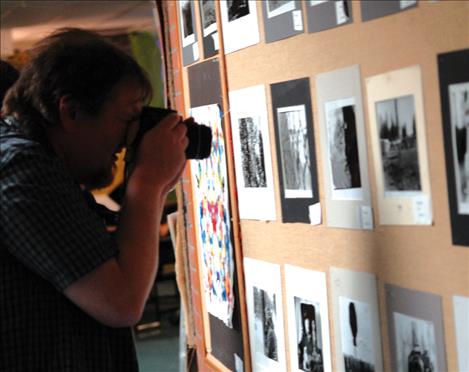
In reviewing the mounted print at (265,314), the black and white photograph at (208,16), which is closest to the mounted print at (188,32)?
the black and white photograph at (208,16)

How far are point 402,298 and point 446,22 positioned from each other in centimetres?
51

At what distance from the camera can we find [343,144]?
1.65 metres

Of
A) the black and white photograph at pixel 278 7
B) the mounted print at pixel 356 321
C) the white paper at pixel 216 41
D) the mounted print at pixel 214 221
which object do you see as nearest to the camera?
the mounted print at pixel 356 321

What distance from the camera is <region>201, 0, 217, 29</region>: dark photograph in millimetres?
2186

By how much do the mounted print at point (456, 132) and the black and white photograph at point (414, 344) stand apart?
20 centimetres

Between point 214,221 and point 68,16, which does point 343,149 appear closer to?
point 214,221

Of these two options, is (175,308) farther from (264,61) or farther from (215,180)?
(264,61)

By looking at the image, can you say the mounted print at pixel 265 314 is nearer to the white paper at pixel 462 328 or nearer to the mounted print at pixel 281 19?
the mounted print at pixel 281 19

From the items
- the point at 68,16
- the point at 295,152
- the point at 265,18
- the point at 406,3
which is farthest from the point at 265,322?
the point at 68,16

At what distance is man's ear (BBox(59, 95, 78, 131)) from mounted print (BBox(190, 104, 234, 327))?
2.33 feet

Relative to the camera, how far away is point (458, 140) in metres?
1.36

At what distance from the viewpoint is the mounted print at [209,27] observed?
2.19m

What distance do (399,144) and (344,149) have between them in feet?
0.56

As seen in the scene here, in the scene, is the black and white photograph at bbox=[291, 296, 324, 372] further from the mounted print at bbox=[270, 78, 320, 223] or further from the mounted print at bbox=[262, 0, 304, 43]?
the mounted print at bbox=[262, 0, 304, 43]
